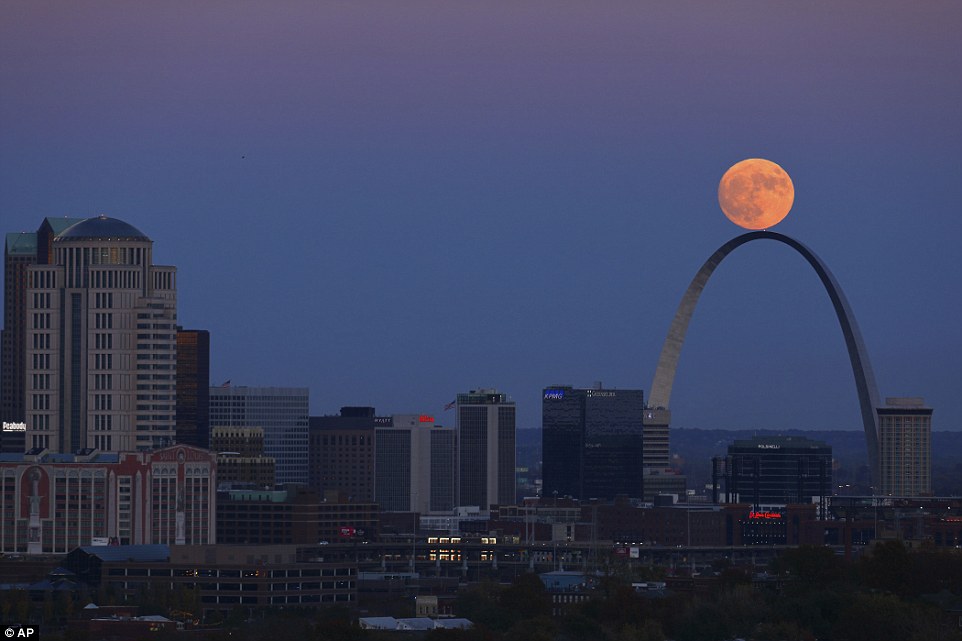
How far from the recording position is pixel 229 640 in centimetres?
19938

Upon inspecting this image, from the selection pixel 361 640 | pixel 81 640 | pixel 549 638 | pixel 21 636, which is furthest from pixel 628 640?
pixel 21 636

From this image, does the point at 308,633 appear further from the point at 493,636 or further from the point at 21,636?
the point at 21,636

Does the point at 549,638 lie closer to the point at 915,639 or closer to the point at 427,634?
the point at 427,634

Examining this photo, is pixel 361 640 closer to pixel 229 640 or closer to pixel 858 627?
pixel 229 640

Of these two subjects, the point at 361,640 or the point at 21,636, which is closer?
the point at 21,636

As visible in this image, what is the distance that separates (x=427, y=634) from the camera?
199 metres

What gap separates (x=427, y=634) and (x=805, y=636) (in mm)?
26803

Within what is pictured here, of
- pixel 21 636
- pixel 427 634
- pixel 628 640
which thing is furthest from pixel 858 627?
pixel 21 636

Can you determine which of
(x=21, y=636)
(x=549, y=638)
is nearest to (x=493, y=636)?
(x=549, y=638)

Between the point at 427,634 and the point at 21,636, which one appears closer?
the point at 21,636

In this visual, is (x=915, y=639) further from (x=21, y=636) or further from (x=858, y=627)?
(x=21, y=636)

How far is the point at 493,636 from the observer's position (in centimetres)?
19838

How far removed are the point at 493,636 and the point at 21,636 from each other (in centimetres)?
7329

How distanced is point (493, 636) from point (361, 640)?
32.9ft
